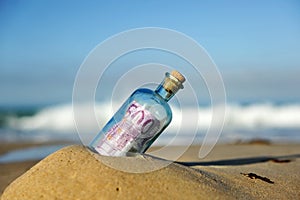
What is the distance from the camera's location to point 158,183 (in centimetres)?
260

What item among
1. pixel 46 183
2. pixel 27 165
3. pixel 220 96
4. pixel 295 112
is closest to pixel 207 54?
pixel 220 96

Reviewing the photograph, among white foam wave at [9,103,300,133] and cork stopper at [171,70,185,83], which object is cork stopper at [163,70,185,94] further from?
white foam wave at [9,103,300,133]

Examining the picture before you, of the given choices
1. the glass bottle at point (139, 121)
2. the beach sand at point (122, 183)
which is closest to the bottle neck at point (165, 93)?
the glass bottle at point (139, 121)

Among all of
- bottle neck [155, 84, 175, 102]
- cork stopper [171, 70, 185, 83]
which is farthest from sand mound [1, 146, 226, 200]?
cork stopper [171, 70, 185, 83]

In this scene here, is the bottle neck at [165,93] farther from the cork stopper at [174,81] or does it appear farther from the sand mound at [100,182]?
the sand mound at [100,182]

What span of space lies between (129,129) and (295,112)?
19986 millimetres

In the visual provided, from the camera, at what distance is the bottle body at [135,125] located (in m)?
2.68

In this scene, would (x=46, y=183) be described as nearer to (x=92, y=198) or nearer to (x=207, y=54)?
(x=92, y=198)

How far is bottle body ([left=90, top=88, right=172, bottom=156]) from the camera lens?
8.79ft

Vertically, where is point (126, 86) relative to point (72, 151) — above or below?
above

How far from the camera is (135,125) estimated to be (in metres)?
2.67

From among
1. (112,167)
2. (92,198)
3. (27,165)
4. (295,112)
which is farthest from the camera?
(295,112)

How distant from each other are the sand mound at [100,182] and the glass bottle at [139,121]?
93 mm

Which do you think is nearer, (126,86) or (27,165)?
(126,86)
